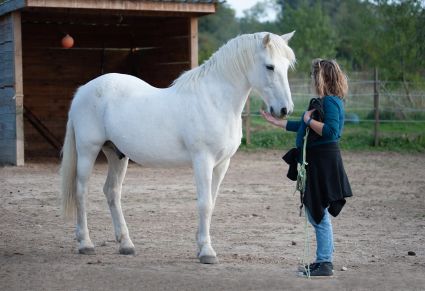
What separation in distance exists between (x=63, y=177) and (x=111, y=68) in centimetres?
930

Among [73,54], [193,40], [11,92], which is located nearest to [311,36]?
[73,54]

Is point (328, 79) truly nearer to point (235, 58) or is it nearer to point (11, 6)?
point (235, 58)

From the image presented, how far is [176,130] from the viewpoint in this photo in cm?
560

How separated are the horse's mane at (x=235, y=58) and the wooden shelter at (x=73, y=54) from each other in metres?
6.35

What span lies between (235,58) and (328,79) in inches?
36.3

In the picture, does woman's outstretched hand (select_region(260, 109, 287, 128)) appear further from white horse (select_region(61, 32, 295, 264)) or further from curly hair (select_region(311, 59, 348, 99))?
curly hair (select_region(311, 59, 348, 99))

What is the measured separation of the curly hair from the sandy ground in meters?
1.29

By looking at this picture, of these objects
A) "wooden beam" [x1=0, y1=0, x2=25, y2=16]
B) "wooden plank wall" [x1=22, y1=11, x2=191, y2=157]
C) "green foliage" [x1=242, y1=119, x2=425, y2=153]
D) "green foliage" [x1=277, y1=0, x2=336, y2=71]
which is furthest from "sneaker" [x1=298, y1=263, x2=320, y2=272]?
"green foliage" [x1=277, y1=0, x2=336, y2=71]

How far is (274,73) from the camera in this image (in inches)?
207

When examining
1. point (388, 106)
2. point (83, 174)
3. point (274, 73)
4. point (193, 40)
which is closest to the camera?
point (274, 73)

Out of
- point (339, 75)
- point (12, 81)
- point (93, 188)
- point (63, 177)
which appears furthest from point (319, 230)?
point (12, 81)

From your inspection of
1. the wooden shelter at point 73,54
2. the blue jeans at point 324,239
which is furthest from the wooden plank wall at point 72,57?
the blue jeans at point 324,239

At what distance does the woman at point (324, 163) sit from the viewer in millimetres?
4863

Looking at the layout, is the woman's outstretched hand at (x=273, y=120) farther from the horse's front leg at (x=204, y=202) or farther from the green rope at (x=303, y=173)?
the horse's front leg at (x=204, y=202)
